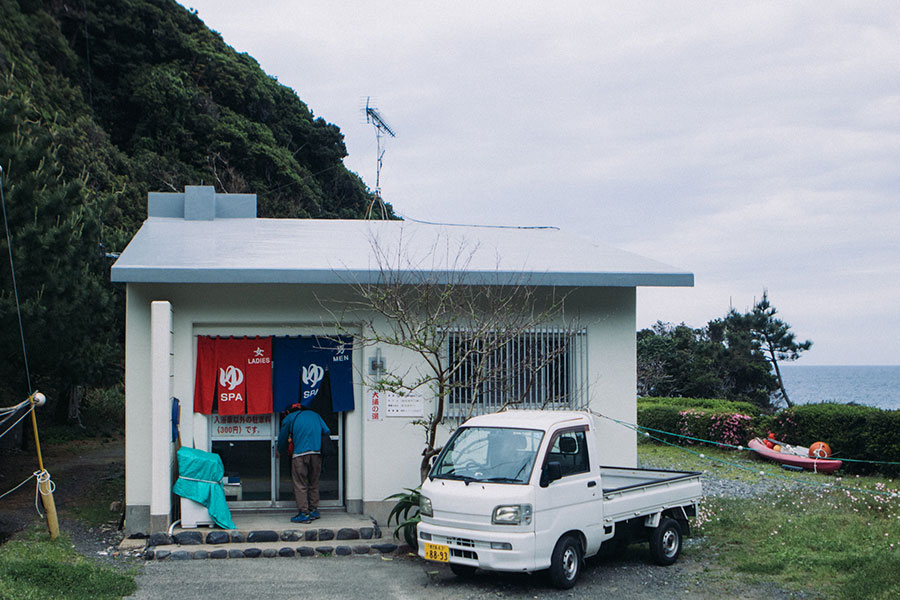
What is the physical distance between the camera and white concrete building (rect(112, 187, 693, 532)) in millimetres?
11180

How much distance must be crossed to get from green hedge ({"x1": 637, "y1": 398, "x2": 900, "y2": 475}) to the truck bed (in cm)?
888

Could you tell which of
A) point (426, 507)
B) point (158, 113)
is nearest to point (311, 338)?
point (426, 507)

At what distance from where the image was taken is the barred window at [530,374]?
11867 millimetres

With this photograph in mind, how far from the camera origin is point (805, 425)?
18828 mm

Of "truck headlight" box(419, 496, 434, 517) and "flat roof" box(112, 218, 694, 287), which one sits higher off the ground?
"flat roof" box(112, 218, 694, 287)

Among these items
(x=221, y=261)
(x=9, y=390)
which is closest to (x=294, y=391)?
(x=221, y=261)

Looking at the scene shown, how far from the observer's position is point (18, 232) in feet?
40.7

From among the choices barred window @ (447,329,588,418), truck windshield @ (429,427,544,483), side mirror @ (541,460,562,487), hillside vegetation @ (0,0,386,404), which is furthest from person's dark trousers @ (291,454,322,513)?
hillside vegetation @ (0,0,386,404)

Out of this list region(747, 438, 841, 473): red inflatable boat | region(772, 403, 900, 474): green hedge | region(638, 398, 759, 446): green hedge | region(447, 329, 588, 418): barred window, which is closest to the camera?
region(447, 329, 588, 418): barred window

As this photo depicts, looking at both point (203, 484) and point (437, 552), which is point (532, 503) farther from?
point (203, 484)

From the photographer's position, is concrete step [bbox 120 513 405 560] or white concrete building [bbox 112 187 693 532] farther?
white concrete building [bbox 112 187 693 532]

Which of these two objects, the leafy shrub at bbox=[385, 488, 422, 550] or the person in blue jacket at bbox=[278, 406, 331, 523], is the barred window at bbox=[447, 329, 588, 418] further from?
the person in blue jacket at bbox=[278, 406, 331, 523]

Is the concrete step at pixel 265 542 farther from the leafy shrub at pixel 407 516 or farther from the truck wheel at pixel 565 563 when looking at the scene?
the truck wheel at pixel 565 563

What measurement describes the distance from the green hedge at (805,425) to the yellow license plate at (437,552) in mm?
12319
